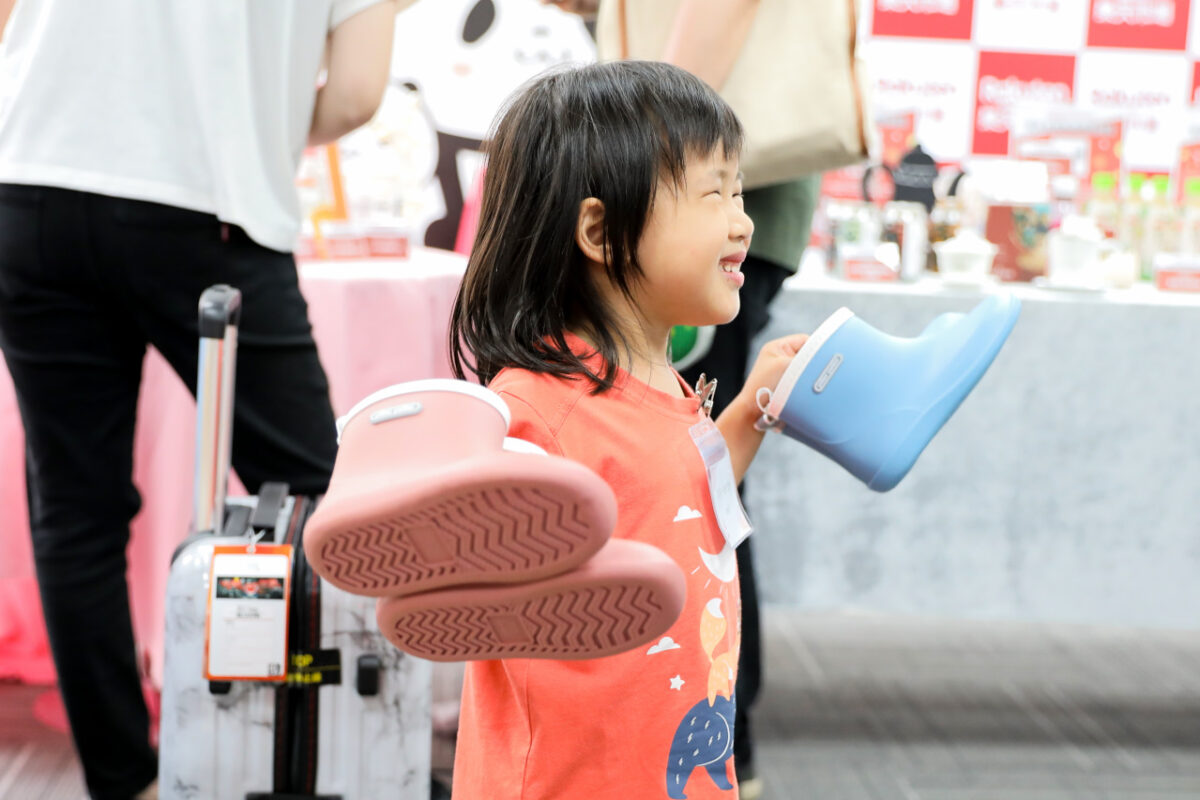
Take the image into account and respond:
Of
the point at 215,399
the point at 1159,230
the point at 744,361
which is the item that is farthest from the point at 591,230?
the point at 1159,230

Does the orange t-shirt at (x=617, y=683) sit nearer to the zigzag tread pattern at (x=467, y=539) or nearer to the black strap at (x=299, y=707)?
the zigzag tread pattern at (x=467, y=539)

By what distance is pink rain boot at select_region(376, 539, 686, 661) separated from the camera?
0.61 metres

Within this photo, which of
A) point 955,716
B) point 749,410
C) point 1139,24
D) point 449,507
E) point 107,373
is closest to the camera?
point 449,507

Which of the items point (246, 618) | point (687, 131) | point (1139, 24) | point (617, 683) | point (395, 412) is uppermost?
point (1139, 24)

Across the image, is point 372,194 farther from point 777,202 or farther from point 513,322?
point 513,322

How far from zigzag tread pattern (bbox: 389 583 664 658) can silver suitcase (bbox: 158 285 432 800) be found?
58 centimetres

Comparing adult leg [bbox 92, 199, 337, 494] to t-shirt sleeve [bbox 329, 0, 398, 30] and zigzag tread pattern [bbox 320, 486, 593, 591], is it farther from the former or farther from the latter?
zigzag tread pattern [bbox 320, 486, 593, 591]

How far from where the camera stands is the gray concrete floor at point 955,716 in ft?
5.92

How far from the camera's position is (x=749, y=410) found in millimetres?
990

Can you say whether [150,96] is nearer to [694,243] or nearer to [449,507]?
[694,243]

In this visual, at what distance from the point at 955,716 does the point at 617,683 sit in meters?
1.44

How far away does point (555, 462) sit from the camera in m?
0.57

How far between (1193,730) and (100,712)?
1.67 meters

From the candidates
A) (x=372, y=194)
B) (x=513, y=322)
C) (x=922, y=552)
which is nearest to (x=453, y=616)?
(x=513, y=322)
